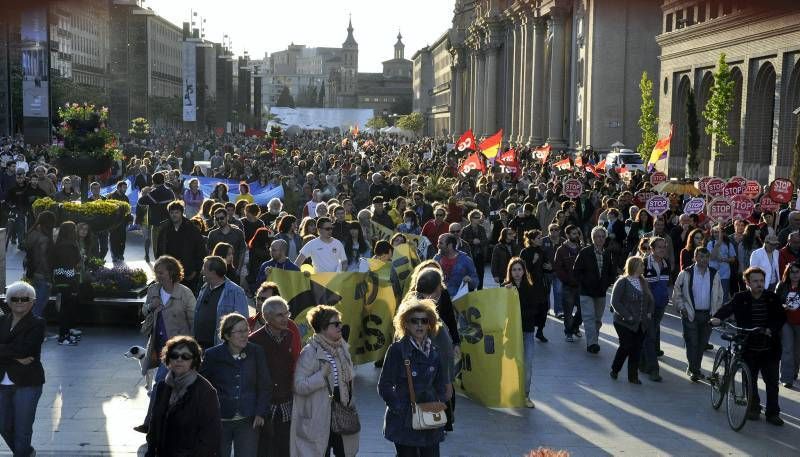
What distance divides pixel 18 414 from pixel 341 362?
2.60m

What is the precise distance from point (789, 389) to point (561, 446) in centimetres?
384

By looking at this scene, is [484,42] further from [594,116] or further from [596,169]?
[596,169]

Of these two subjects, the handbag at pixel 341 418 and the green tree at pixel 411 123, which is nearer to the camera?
the handbag at pixel 341 418

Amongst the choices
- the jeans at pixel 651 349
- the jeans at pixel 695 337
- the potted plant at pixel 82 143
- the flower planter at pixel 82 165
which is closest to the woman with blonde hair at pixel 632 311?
the jeans at pixel 651 349

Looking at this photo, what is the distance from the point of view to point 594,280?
14.3m

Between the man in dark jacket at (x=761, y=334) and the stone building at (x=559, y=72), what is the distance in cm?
2457

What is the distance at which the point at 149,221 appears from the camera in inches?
815

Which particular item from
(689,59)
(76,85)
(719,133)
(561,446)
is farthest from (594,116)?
(561,446)

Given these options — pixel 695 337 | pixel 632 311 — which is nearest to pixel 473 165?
pixel 695 337

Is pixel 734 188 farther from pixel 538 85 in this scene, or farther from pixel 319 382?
pixel 538 85

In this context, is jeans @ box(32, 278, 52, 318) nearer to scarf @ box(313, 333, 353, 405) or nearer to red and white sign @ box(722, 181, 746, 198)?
scarf @ box(313, 333, 353, 405)

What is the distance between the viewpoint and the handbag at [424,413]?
6664mm

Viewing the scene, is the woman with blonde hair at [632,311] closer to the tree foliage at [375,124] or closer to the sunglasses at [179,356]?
the sunglasses at [179,356]

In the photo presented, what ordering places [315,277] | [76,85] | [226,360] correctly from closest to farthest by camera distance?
[226,360], [315,277], [76,85]
